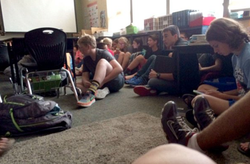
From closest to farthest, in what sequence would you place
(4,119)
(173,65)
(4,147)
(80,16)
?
(4,147), (4,119), (173,65), (80,16)

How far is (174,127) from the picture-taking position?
96 cm

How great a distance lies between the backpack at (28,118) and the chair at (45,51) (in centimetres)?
56

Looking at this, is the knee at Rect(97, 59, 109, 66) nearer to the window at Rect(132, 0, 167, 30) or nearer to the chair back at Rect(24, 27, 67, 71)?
the chair back at Rect(24, 27, 67, 71)

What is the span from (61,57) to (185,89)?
1231 millimetres

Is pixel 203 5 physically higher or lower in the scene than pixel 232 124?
higher

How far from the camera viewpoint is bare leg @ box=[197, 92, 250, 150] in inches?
21.4

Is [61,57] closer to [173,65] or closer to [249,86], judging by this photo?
[173,65]

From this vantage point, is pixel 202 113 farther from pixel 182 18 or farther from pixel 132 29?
pixel 132 29

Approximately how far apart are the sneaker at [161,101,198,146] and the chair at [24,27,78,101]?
1.29 meters

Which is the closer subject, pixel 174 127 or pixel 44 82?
pixel 174 127

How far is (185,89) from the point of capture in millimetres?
2006

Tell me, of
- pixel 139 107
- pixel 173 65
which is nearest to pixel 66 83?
pixel 139 107

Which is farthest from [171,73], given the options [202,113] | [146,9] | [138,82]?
[146,9]

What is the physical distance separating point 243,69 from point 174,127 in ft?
1.69
